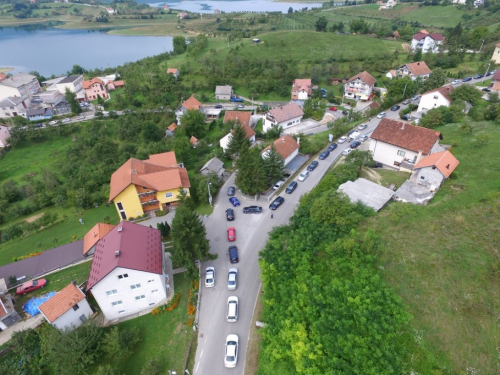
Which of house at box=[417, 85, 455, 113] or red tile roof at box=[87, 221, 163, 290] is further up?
house at box=[417, 85, 455, 113]

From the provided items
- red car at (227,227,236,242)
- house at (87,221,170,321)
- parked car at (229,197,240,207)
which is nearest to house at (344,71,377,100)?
parked car at (229,197,240,207)

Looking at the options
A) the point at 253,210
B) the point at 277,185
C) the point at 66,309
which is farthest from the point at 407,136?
the point at 66,309

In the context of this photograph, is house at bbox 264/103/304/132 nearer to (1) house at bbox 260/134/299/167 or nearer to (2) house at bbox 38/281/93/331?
(1) house at bbox 260/134/299/167

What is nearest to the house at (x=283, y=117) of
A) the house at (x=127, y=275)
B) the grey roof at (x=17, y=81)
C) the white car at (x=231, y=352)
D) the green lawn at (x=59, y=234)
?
the green lawn at (x=59, y=234)

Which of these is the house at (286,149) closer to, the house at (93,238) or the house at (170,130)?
the house at (93,238)

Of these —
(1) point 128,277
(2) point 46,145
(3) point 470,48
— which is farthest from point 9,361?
(3) point 470,48

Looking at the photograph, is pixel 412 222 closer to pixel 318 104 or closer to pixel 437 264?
pixel 437 264

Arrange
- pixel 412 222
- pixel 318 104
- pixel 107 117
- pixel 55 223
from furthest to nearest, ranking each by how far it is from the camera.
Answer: pixel 107 117, pixel 318 104, pixel 55 223, pixel 412 222
